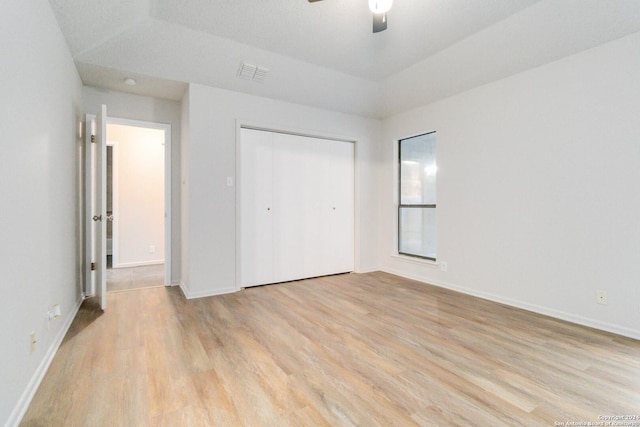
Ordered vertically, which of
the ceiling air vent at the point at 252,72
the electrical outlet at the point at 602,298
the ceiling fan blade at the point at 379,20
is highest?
the ceiling air vent at the point at 252,72

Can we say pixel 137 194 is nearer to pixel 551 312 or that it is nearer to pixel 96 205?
pixel 96 205

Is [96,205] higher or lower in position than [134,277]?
higher

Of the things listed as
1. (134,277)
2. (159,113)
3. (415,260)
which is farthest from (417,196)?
(134,277)

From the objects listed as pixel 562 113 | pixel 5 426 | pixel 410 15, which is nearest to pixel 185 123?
pixel 410 15

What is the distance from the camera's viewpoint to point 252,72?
131 inches

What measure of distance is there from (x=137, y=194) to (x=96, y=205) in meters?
2.43

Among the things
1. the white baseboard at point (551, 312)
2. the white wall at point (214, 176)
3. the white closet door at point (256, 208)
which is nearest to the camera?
the white baseboard at point (551, 312)

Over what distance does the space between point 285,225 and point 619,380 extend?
10.9 ft

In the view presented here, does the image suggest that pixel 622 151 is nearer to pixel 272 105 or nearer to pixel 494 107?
pixel 494 107

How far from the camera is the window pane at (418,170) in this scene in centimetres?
412

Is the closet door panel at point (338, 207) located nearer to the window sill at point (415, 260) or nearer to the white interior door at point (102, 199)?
the window sill at point (415, 260)

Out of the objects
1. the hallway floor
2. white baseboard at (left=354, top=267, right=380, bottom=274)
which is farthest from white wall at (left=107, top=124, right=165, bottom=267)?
white baseboard at (left=354, top=267, right=380, bottom=274)

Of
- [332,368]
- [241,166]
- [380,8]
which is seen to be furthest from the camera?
[241,166]

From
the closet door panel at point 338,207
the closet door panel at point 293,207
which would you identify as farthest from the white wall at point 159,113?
the closet door panel at point 338,207
